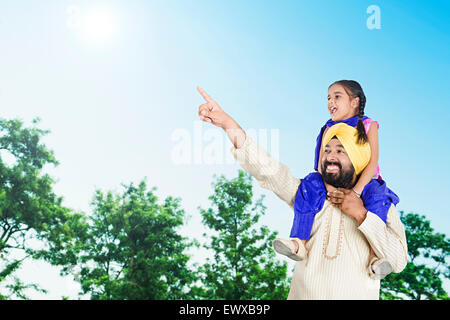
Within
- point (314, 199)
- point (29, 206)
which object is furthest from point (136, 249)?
point (314, 199)

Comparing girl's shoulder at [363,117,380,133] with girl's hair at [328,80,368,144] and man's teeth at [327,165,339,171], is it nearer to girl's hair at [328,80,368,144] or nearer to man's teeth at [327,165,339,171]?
girl's hair at [328,80,368,144]

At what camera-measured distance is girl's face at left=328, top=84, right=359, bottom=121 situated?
7.84ft

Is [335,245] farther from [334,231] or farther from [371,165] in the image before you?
[371,165]

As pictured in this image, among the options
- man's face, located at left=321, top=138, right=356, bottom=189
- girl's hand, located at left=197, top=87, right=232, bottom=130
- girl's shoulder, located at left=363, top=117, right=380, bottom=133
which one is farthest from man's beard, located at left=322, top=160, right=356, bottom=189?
girl's hand, located at left=197, top=87, right=232, bottom=130

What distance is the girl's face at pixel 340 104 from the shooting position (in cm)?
239

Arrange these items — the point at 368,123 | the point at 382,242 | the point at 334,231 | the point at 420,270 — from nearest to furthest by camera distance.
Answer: the point at 382,242
the point at 334,231
the point at 368,123
the point at 420,270

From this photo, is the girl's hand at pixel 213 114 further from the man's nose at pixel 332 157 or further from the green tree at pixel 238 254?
the green tree at pixel 238 254

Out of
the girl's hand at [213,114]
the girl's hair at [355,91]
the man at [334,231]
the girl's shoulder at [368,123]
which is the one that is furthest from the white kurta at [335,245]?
the girl's hair at [355,91]

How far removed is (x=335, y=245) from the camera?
220 cm

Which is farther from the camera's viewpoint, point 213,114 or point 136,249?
point 136,249

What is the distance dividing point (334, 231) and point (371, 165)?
15.6 inches

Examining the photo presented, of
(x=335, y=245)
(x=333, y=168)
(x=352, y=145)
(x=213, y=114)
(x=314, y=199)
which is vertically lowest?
(x=335, y=245)

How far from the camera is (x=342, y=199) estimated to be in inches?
86.7
